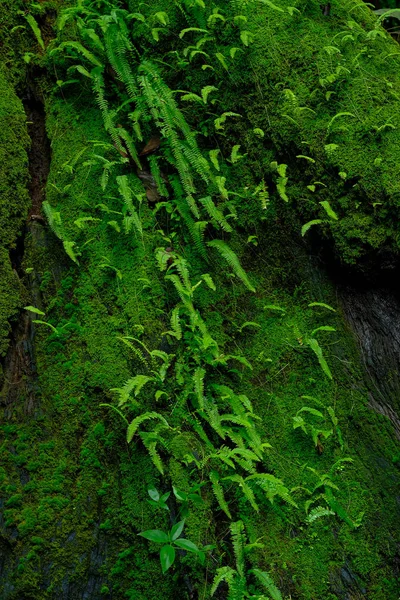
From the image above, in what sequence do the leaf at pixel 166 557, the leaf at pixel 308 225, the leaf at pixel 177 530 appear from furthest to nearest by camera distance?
the leaf at pixel 308 225, the leaf at pixel 177 530, the leaf at pixel 166 557

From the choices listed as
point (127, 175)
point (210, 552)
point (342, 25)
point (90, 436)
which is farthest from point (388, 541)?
point (342, 25)

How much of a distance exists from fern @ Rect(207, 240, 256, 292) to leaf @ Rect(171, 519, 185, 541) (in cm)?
203

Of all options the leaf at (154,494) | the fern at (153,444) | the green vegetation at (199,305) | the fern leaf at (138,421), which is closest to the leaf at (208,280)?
the green vegetation at (199,305)

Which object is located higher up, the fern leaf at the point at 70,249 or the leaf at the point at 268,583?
the fern leaf at the point at 70,249

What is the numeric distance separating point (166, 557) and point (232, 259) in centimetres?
236

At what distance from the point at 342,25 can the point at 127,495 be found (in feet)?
16.7

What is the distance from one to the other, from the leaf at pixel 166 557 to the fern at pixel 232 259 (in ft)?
7.16

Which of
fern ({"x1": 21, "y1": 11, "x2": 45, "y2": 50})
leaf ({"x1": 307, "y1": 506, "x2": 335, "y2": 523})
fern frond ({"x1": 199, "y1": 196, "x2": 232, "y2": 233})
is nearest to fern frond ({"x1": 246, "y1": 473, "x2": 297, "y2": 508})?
leaf ({"x1": 307, "y1": 506, "x2": 335, "y2": 523})

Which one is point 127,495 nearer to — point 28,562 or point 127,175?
point 28,562

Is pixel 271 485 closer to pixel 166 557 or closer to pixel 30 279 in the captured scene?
pixel 166 557

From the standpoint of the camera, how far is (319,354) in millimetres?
4500

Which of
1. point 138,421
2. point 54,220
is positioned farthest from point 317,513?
point 54,220

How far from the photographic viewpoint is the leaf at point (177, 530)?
133 inches

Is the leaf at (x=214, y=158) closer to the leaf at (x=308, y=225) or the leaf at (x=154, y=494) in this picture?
the leaf at (x=308, y=225)
